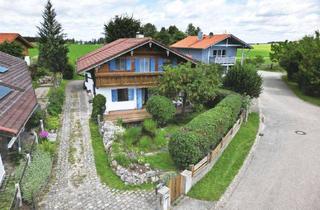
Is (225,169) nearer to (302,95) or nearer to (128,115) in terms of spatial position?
(128,115)

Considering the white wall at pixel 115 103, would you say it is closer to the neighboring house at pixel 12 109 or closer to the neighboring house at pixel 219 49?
the neighboring house at pixel 12 109

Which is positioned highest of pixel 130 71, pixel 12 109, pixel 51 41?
pixel 51 41

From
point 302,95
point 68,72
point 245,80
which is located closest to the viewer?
point 245,80

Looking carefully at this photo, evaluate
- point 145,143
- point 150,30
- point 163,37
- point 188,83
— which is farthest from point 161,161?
point 150,30

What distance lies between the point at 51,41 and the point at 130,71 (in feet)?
61.5

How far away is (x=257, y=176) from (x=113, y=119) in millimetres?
10706

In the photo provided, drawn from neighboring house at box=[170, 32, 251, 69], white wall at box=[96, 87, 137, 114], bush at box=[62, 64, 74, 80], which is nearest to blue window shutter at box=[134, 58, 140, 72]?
white wall at box=[96, 87, 137, 114]

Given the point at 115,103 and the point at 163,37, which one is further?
the point at 163,37

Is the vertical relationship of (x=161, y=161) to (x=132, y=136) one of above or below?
below

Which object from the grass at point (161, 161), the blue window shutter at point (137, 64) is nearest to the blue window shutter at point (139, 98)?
the blue window shutter at point (137, 64)

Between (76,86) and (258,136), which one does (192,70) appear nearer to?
(258,136)

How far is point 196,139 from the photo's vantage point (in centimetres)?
1115

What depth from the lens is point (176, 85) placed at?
57.6 feet

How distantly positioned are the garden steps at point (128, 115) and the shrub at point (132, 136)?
3.32 meters
